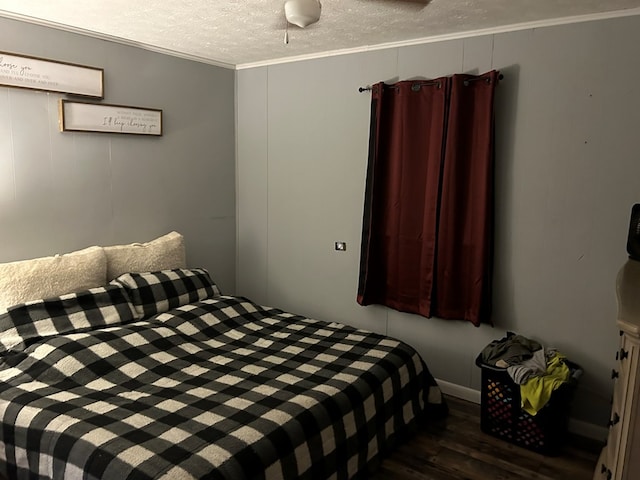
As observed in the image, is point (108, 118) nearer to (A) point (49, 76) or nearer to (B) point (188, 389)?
(A) point (49, 76)

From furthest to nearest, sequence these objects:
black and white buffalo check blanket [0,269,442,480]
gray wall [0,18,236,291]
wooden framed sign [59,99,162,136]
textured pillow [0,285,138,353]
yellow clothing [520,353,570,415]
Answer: wooden framed sign [59,99,162,136] → gray wall [0,18,236,291] → yellow clothing [520,353,570,415] → textured pillow [0,285,138,353] → black and white buffalo check blanket [0,269,442,480]

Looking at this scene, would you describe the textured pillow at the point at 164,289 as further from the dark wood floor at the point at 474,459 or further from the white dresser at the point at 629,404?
the white dresser at the point at 629,404

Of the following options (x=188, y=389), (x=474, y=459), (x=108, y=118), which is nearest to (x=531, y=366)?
(x=474, y=459)

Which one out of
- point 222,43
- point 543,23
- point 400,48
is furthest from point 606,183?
point 222,43

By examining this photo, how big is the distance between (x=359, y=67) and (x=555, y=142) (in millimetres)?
1397

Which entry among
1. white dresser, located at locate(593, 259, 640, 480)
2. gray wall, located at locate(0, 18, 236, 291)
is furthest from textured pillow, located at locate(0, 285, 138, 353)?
white dresser, located at locate(593, 259, 640, 480)

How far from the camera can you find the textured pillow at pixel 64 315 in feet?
8.15

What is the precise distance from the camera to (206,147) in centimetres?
397

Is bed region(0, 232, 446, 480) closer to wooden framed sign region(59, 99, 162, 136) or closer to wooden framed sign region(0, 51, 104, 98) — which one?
wooden framed sign region(59, 99, 162, 136)

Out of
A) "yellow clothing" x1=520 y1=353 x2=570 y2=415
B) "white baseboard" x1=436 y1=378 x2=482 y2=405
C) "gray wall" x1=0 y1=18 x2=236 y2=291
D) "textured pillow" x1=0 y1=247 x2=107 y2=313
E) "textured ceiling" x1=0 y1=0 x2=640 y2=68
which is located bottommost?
"white baseboard" x1=436 y1=378 x2=482 y2=405

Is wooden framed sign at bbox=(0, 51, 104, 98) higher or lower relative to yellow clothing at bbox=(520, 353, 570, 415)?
higher

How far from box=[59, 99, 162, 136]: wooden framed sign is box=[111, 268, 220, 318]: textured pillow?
0.99 meters

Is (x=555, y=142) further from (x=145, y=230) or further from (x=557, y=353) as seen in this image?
(x=145, y=230)

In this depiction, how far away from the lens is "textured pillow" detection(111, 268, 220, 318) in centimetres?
299
